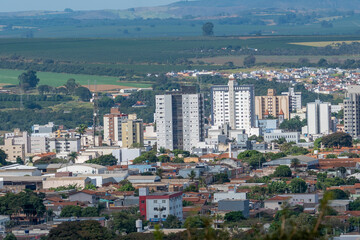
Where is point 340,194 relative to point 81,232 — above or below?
below

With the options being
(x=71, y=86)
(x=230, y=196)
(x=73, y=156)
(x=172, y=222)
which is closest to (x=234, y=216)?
(x=172, y=222)

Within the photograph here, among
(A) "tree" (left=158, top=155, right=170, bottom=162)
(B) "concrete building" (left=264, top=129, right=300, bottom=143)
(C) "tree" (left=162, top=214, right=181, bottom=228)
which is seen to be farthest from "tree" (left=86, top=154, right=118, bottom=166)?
(C) "tree" (left=162, top=214, right=181, bottom=228)

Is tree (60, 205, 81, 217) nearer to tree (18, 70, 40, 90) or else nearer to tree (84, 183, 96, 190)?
tree (84, 183, 96, 190)

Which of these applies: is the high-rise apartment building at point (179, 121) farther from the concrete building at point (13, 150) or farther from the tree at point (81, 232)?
the tree at point (81, 232)

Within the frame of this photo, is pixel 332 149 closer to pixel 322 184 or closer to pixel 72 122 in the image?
pixel 322 184

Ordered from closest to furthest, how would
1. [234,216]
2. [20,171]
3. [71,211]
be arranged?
[234,216] < [71,211] < [20,171]

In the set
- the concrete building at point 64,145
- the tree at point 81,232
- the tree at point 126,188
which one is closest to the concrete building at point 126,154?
the concrete building at point 64,145

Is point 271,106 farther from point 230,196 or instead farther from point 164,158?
point 230,196
